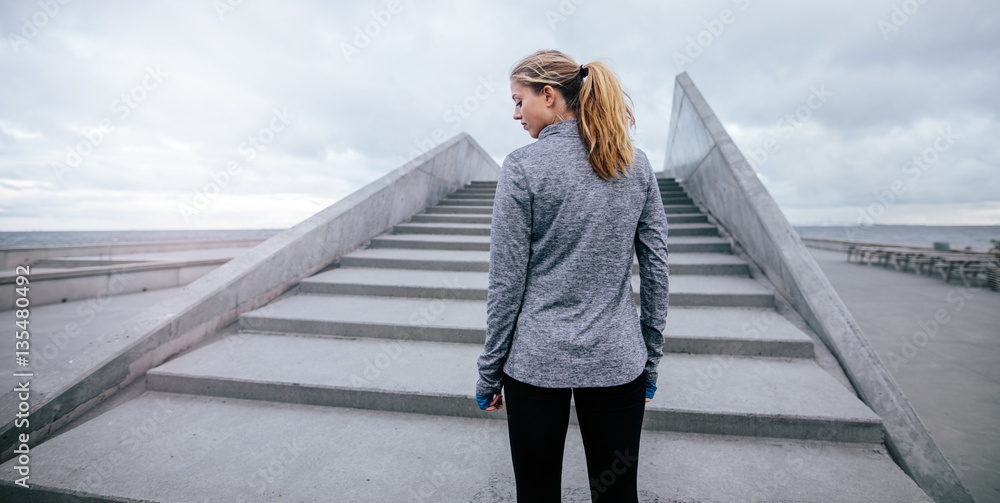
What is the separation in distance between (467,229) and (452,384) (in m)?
3.54

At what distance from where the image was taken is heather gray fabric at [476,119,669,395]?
112cm

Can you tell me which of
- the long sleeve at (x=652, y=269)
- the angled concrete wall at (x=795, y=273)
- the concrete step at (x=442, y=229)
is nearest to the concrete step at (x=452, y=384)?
the angled concrete wall at (x=795, y=273)

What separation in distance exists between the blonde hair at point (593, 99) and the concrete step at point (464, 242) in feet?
13.4

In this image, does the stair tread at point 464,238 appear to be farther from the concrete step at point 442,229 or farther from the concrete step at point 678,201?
the concrete step at point 678,201

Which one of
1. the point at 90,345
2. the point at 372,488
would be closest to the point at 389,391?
the point at 372,488

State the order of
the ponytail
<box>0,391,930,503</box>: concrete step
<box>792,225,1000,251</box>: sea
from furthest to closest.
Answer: <box>792,225,1000,251</box>: sea, <box>0,391,930,503</box>: concrete step, the ponytail

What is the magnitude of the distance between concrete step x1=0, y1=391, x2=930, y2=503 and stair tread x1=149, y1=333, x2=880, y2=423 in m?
0.18

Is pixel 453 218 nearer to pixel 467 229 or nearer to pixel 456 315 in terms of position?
pixel 467 229

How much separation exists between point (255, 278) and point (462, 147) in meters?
6.05

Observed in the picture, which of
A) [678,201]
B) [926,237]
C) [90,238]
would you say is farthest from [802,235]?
[90,238]

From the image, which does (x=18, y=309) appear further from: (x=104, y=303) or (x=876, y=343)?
(x=876, y=343)

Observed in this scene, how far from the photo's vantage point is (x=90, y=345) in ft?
9.46

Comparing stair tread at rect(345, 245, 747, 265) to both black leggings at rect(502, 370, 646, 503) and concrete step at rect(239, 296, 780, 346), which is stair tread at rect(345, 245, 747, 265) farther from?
black leggings at rect(502, 370, 646, 503)

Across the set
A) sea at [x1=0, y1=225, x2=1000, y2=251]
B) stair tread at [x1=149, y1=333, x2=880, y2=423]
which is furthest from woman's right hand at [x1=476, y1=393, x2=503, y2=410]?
sea at [x1=0, y1=225, x2=1000, y2=251]
